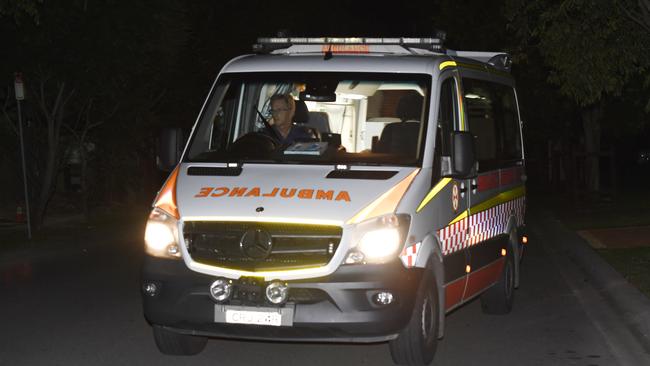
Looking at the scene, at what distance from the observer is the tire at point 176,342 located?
8375 millimetres

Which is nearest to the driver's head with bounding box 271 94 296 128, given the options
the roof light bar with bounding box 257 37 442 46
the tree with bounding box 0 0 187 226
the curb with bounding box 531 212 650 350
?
the roof light bar with bounding box 257 37 442 46

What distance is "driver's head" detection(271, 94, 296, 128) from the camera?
9.28 meters

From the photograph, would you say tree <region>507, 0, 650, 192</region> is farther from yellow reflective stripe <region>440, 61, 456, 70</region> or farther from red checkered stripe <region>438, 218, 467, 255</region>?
red checkered stripe <region>438, 218, 467, 255</region>

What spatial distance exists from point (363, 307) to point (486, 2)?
3301 cm

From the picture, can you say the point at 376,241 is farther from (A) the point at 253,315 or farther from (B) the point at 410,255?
(A) the point at 253,315

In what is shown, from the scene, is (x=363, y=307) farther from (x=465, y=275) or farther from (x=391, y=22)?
(x=391, y=22)

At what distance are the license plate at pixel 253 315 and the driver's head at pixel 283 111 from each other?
2.11 metres

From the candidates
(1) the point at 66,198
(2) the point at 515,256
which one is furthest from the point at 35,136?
(2) the point at 515,256

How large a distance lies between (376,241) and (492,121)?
11.6 ft

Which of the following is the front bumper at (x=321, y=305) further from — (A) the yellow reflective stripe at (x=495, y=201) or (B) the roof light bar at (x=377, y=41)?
(B) the roof light bar at (x=377, y=41)

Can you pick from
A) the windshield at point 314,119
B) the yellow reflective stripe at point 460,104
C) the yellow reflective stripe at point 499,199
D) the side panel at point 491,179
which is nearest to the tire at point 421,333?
the windshield at point 314,119

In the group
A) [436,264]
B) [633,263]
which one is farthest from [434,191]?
[633,263]

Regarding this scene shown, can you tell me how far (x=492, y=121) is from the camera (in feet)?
35.3

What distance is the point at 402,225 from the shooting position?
769 centimetres
